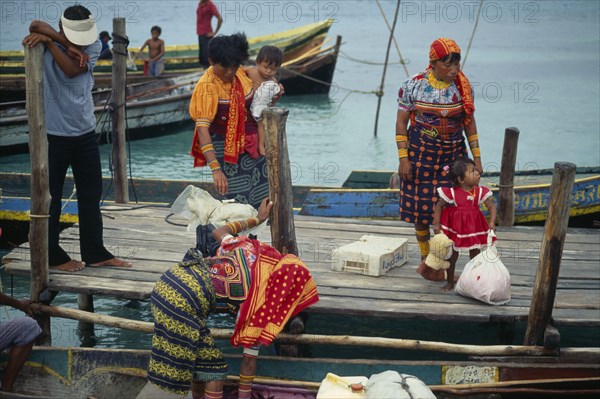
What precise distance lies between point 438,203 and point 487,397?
1.25 metres

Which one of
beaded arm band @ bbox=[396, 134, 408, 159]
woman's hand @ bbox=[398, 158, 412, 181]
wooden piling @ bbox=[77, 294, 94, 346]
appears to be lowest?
wooden piling @ bbox=[77, 294, 94, 346]

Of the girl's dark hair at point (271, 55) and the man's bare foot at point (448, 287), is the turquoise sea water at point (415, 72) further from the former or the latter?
the man's bare foot at point (448, 287)

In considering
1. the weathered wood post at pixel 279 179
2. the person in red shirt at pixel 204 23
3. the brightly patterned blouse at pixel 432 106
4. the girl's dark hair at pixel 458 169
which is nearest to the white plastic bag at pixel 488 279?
the girl's dark hair at pixel 458 169

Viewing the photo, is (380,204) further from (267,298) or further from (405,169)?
(267,298)

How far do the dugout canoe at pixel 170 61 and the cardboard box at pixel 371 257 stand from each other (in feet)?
37.2

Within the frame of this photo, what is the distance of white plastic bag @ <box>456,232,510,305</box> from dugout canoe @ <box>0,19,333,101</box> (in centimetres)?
1219

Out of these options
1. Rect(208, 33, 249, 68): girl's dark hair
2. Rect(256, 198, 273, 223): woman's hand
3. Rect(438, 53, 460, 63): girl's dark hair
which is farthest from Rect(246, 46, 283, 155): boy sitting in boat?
Rect(438, 53, 460, 63): girl's dark hair

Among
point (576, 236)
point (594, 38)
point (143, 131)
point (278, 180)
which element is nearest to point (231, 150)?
point (278, 180)

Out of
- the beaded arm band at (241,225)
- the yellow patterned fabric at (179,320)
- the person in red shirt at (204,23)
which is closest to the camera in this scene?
the yellow patterned fabric at (179,320)

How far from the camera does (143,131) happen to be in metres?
14.9

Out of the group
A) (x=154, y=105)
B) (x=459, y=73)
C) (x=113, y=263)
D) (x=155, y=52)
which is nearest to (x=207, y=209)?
(x=113, y=263)

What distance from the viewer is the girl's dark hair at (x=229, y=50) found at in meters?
5.24

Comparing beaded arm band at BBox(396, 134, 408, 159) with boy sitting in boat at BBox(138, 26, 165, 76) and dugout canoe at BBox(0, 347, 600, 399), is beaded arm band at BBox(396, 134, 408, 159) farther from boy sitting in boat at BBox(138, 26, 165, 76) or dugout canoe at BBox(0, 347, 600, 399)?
boy sitting in boat at BBox(138, 26, 165, 76)

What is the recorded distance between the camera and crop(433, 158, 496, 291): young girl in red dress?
5.34 meters
